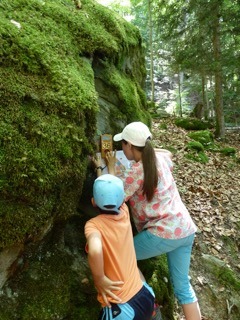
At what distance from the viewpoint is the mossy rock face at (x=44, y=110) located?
242cm

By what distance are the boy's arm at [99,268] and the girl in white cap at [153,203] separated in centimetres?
86

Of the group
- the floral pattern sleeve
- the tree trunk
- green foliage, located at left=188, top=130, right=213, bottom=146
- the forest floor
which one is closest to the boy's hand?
the floral pattern sleeve

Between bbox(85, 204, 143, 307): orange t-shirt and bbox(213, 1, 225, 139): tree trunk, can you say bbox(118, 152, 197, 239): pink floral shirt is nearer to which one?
bbox(85, 204, 143, 307): orange t-shirt

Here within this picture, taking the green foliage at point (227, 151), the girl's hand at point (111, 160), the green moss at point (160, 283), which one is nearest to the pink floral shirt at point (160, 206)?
the girl's hand at point (111, 160)

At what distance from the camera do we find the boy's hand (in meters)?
2.48

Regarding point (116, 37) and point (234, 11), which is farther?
point (234, 11)

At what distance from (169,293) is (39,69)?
11.1ft

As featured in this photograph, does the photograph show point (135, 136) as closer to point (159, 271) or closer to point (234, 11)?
point (159, 271)

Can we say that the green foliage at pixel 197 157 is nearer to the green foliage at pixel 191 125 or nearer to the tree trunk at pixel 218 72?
the tree trunk at pixel 218 72

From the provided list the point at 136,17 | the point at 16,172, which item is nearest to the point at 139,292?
the point at 16,172

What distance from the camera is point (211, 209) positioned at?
6938mm

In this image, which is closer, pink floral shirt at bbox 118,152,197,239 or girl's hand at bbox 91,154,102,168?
pink floral shirt at bbox 118,152,197,239

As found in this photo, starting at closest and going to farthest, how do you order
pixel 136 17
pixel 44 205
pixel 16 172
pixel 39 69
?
pixel 16 172
pixel 44 205
pixel 39 69
pixel 136 17

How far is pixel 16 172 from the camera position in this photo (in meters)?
2.37
